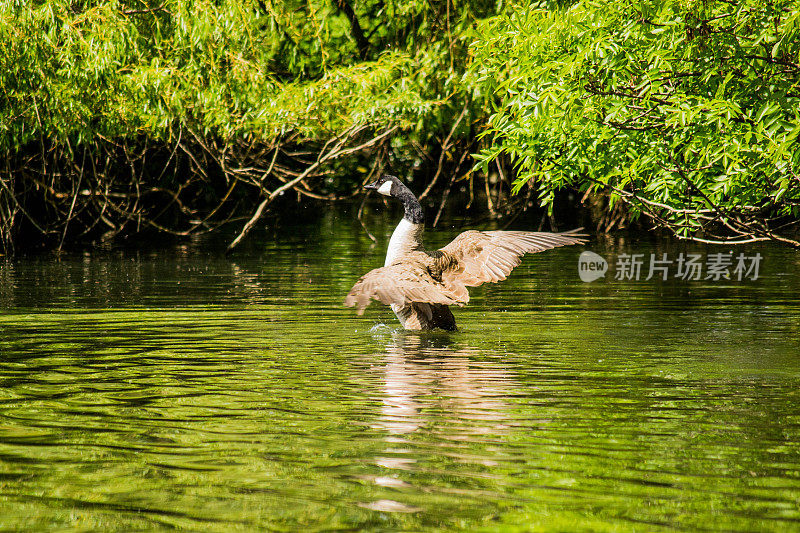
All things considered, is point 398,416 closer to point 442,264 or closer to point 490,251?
point 442,264

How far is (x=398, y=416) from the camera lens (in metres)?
6.51

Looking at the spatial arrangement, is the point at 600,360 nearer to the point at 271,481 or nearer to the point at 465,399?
the point at 465,399

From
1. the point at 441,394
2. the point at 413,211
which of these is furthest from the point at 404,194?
the point at 441,394

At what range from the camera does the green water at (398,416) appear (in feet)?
15.2

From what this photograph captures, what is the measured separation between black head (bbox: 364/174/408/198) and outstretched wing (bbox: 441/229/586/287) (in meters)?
1.06

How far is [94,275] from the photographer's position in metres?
17.5

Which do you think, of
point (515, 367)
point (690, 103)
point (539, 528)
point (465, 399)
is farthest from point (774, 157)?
point (539, 528)

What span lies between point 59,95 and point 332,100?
473 centimetres

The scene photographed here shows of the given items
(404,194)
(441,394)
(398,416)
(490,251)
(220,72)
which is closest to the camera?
(398,416)

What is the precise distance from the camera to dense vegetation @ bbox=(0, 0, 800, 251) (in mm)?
9734

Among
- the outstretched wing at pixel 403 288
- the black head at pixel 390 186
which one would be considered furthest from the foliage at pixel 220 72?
the outstretched wing at pixel 403 288

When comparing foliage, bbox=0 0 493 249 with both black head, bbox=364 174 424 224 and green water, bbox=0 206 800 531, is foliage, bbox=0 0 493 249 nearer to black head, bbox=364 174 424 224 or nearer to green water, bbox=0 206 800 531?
green water, bbox=0 206 800 531

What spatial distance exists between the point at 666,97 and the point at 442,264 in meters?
2.82

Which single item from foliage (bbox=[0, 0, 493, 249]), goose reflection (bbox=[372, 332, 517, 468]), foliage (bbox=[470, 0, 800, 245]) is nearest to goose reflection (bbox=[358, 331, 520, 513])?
goose reflection (bbox=[372, 332, 517, 468])
